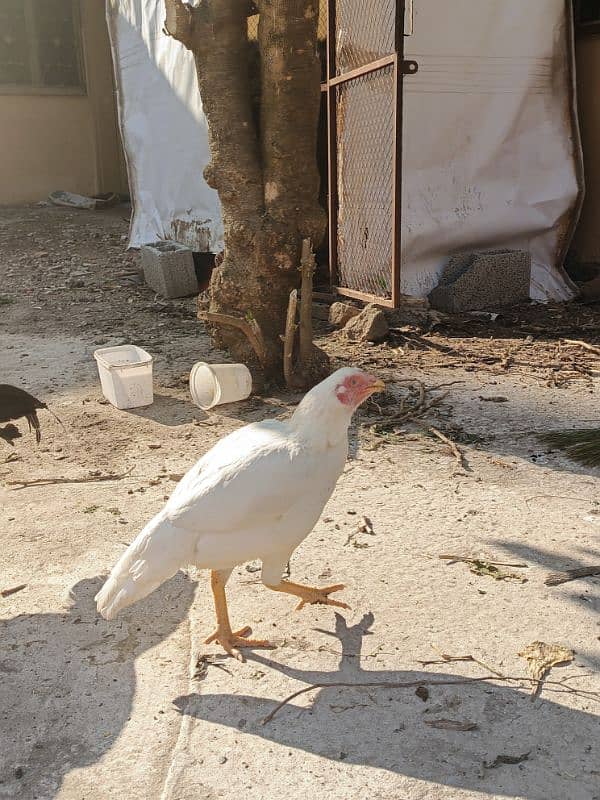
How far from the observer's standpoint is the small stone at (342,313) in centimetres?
705

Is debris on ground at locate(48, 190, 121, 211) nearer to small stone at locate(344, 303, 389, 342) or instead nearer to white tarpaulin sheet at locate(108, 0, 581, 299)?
white tarpaulin sheet at locate(108, 0, 581, 299)

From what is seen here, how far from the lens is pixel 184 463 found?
436cm

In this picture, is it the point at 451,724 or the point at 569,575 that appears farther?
the point at 569,575

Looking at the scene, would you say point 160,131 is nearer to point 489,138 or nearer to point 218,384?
point 489,138

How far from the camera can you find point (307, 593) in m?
2.95

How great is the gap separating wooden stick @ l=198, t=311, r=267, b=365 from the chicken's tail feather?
2880 mm

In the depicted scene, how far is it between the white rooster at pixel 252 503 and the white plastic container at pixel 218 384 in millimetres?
2364

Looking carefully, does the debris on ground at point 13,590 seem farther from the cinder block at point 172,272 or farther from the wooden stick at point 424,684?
the cinder block at point 172,272

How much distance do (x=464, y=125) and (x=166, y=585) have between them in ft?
20.3

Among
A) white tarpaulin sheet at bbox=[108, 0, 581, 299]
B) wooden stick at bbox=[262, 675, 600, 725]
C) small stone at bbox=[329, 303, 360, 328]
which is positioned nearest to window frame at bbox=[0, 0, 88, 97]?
white tarpaulin sheet at bbox=[108, 0, 581, 299]

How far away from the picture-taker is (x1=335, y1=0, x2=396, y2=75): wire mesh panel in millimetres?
6809

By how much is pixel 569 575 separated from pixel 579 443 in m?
1.39

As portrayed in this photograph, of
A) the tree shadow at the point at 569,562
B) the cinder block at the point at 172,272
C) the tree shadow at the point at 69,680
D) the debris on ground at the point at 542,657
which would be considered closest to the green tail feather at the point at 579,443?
Result: the tree shadow at the point at 569,562

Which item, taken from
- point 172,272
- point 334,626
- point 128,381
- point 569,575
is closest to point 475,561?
point 569,575
